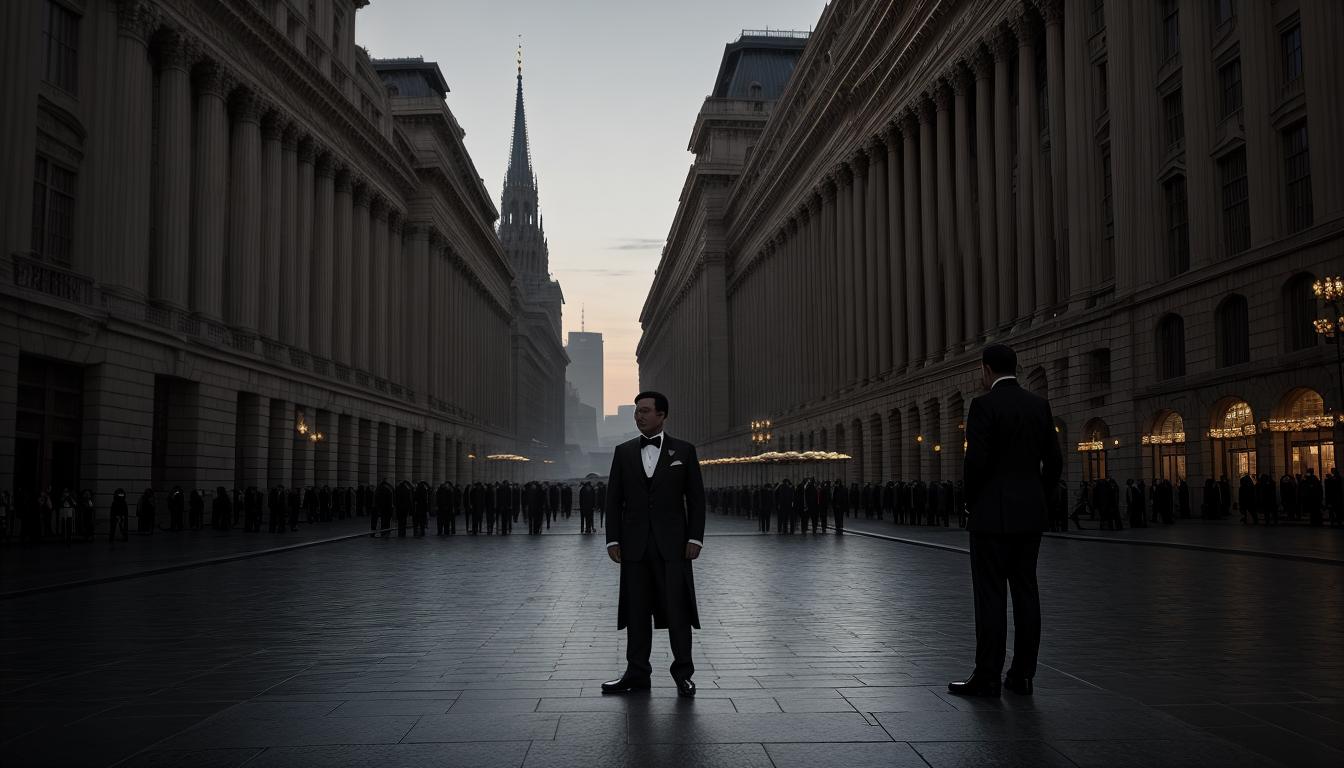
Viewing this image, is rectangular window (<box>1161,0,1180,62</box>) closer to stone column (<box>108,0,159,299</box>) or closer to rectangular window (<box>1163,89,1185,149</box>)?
rectangular window (<box>1163,89,1185,149</box>)

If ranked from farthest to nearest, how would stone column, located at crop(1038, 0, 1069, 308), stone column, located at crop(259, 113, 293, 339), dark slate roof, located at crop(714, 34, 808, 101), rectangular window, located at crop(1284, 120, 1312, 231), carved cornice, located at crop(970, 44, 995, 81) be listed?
dark slate roof, located at crop(714, 34, 808, 101) → stone column, located at crop(259, 113, 293, 339) → carved cornice, located at crop(970, 44, 995, 81) → stone column, located at crop(1038, 0, 1069, 308) → rectangular window, located at crop(1284, 120, 1312, 231)

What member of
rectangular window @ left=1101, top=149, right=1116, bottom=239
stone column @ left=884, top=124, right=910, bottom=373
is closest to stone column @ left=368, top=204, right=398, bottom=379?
stone column @ left=884, top=124, right=910, bottom=373

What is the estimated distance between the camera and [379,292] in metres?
67.4

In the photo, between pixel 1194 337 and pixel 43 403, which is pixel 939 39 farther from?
pixel 43 403

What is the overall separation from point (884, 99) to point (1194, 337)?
96.6 feet

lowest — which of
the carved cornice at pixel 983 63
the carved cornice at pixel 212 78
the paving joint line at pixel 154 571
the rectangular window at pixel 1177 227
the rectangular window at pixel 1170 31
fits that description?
the paving joint line at pixel 154 571

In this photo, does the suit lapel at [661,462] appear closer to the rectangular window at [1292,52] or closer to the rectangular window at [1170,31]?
the rectangular window at [1292,52]

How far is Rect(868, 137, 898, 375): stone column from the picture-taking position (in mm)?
60594

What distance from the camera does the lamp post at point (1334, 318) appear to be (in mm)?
26516

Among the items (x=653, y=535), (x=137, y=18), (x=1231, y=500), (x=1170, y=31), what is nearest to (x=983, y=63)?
(x=1170, y=31)

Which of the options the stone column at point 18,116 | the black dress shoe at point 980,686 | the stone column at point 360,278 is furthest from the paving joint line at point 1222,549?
the stone column at point 360,278

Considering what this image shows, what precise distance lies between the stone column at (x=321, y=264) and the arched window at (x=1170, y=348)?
122 feet

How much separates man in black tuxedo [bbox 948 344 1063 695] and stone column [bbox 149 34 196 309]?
36.4 metres

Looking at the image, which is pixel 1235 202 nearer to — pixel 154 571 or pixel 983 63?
pixel 983 63
